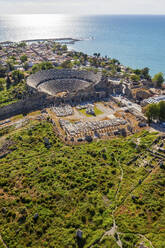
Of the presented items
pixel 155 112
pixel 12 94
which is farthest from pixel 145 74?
pixel 12 94

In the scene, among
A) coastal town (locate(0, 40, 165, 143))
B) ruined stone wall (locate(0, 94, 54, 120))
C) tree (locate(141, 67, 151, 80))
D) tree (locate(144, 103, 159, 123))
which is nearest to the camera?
tree (locate(144, 103, 159, 123))

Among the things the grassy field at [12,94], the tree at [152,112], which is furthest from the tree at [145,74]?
the grassy field at [12,94]

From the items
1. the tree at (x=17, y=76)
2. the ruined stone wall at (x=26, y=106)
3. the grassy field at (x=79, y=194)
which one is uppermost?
the tree at (x=17, y=76)

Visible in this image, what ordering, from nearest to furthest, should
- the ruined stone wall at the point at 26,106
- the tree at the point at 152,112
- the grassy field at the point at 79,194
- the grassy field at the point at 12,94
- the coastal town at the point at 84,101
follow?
the grassy field at the point at 79,194, the tree at the point at 152,112, the coastal town at the point at 84,101, the ruined stone wall at the point at 26,106, the grassy field at the point at 12,94

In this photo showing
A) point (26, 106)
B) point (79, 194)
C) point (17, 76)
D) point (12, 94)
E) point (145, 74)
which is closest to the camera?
point (79, 194)

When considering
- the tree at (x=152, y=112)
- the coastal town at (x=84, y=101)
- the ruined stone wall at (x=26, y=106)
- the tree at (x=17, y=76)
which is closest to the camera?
the tree at (x=152, y=112)

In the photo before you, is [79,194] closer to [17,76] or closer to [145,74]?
[17,76]

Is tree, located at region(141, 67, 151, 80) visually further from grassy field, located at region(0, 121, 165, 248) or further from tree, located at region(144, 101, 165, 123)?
grassy field, located at region(0, 121, 165, 248)

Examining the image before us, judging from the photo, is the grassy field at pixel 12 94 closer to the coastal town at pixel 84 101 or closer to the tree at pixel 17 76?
the coastal town at pixel 84 101

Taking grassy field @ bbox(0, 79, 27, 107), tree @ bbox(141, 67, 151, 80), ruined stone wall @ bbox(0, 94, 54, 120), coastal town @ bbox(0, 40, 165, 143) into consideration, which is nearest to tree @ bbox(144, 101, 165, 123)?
coastal town @ bbox(0, 40, 165, 143)
